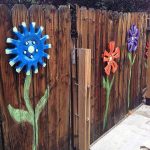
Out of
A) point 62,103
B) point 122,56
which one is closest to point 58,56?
point 62,103

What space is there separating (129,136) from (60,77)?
1873mm

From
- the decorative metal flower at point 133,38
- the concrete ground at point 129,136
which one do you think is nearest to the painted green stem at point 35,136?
the concrete ground at point 129,136

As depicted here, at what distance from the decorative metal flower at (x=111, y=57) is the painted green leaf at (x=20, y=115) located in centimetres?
167

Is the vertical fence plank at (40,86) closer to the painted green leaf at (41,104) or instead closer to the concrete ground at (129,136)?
the painted green leaf at (41,104)

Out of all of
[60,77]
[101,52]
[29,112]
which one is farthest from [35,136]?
[101,52]

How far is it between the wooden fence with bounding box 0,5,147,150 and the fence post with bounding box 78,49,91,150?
3.9 inches

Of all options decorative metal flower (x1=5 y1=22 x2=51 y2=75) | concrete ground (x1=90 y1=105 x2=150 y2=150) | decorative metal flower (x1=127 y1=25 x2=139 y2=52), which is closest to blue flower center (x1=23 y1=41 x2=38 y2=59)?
decorative metal flower (x1=5 y1=22 x2=51 y2=75)

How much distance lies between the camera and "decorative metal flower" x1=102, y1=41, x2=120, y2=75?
412cm

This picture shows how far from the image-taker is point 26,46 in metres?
2.64

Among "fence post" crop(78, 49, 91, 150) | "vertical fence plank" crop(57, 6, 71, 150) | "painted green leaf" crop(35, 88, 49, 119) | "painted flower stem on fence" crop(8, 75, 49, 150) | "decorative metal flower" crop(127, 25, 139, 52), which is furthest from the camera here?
"decorative metal flower" crop(127, 25, 139, 52)

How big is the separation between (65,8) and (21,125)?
1.42 m

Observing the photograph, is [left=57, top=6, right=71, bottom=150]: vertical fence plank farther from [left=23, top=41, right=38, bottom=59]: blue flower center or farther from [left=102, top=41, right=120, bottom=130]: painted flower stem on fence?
[left=102, top=41, right=120, bottom=130]: painted flower stem on fence

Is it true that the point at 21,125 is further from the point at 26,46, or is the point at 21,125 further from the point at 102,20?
the point at 102,20

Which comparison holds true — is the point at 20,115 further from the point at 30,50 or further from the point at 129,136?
the point at 129,136
